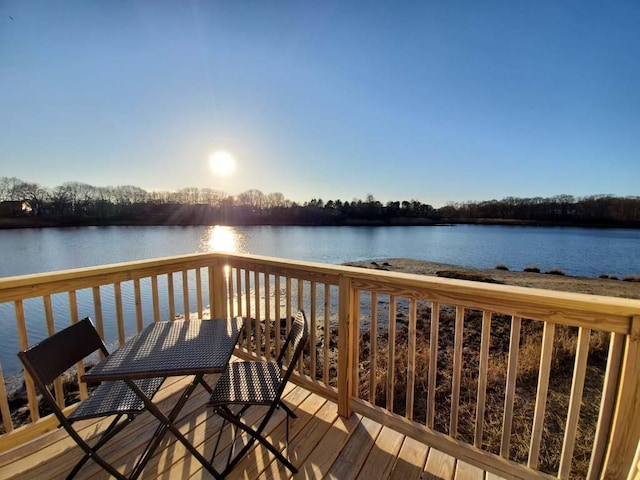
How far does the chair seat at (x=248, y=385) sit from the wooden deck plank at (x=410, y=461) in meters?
0.84

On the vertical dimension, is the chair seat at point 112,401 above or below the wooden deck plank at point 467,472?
above

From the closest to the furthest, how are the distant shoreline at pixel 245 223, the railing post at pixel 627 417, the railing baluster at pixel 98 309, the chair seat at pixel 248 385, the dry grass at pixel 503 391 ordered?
1. the railing post at pixel 627 417
2. the chair seat at pixel 248 385
3. the railing baluster at pixel 98 309
4. the dry grass at pixel 503 391
5. the distant shoreline at pixel 245 223

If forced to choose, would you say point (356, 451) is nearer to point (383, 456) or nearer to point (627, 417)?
point (383, 456)

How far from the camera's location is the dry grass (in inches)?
96.6

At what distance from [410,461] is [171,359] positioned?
59.2 inches

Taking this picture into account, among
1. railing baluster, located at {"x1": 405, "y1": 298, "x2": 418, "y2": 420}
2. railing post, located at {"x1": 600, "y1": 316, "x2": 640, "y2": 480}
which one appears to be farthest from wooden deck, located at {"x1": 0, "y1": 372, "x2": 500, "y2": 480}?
railing post, located at {"x1": 600, "y1": 316, "x2": 640, "y2": 480}

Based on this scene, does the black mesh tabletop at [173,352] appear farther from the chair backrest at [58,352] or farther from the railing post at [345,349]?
the railing post at [345,349]

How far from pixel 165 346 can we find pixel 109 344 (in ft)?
17.4

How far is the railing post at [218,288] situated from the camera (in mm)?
2822

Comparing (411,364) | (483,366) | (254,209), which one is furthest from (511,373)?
(254,209)

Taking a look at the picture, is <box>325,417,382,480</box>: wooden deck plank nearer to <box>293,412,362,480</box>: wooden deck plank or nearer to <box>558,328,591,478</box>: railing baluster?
<box>293,412,362,480</box>: wooden deck plank

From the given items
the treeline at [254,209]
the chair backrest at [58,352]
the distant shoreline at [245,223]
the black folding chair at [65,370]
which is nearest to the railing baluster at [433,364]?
the black folding chair at [65,370]

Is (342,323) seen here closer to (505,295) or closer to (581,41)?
(505,295)

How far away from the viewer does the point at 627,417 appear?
114 centimetres
